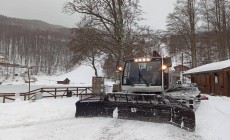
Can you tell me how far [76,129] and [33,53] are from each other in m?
122

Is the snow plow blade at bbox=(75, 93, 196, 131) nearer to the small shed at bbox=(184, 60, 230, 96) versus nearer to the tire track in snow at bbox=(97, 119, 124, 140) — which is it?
the tire track in snow at bbox=(97, 119, 124, 140)

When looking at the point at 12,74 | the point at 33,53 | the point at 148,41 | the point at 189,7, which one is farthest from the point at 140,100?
the point at 33,53

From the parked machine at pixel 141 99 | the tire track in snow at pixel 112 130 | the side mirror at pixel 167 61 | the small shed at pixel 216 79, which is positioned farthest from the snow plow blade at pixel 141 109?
the small shed at pixel 216 79

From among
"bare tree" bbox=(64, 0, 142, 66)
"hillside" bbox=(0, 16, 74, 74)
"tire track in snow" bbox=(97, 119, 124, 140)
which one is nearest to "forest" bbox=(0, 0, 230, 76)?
"bare tree" bbox=(64, 0, 142, 66)

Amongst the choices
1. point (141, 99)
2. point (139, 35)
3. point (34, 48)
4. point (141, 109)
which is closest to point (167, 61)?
point (141, 99)

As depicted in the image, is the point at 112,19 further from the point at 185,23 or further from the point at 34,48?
the point at 34,48

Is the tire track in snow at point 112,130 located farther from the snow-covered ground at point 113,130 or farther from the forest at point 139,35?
the forest at point 139,35

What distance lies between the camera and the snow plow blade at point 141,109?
29.9ft

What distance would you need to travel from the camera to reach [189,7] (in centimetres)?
3609

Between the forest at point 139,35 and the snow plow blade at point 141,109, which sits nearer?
the snow plow blade at point 141,109

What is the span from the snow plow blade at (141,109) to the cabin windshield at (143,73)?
109 cm

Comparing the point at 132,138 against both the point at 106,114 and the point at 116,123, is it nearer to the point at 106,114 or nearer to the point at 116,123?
the point at 116,123

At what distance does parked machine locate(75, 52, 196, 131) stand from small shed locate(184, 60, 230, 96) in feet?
36.8

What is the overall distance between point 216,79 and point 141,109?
1655cm
